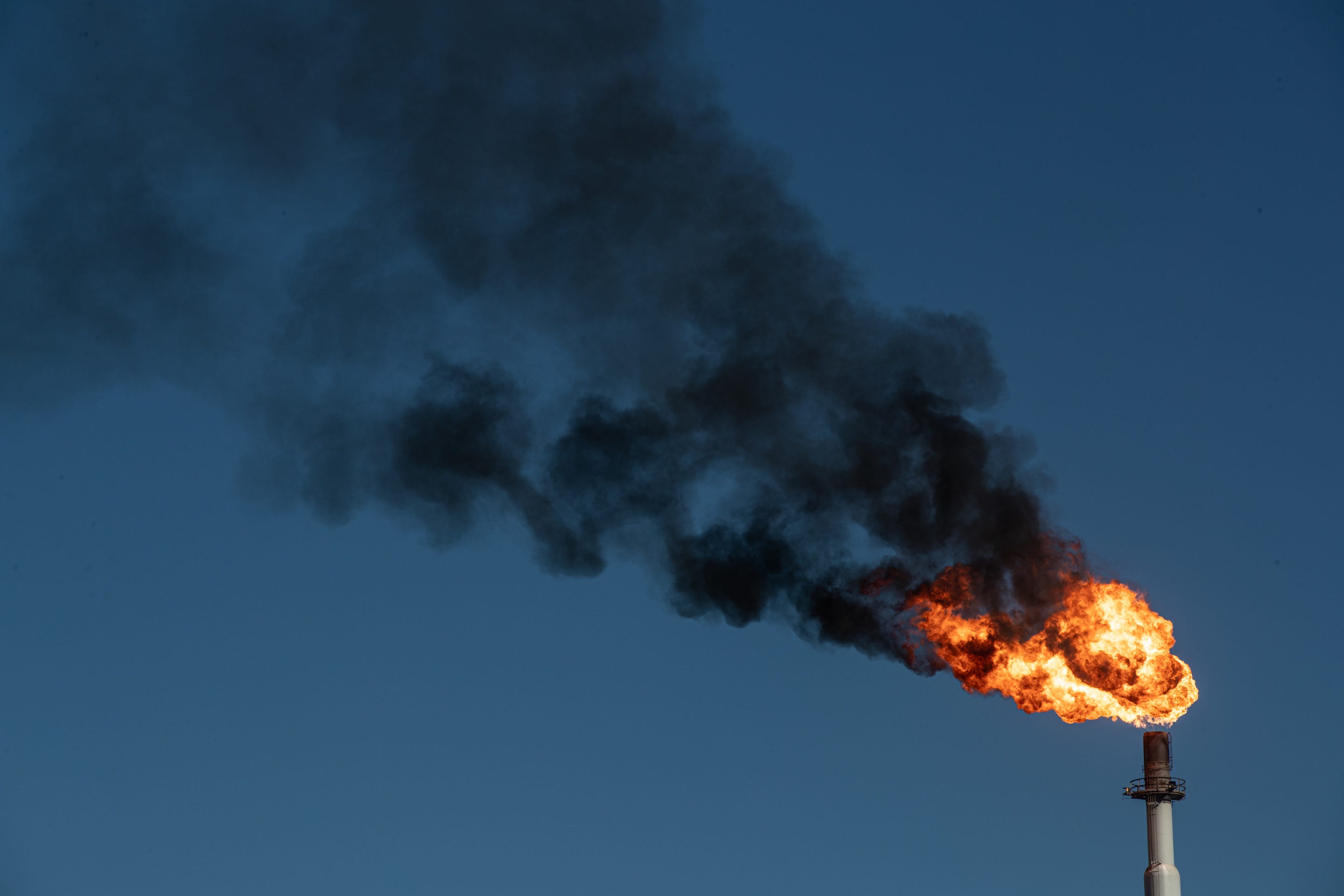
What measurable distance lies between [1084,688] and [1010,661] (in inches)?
129

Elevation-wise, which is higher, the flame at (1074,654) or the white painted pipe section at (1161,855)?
the flame at (1074,654)

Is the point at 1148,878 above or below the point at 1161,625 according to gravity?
below

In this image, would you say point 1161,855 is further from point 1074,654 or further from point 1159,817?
point 1074,654

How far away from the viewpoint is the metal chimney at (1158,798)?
108 m

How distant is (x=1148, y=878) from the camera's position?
108312 millimetres

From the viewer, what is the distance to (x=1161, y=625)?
354 ft

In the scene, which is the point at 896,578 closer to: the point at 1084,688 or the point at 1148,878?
the point at 1084,688

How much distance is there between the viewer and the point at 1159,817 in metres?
109

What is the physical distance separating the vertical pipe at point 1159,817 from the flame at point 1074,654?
1006 mm

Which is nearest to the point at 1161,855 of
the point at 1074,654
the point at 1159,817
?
the point at 1159,817

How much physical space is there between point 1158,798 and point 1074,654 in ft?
23.3

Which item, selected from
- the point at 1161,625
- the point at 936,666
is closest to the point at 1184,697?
the point at 1161,625

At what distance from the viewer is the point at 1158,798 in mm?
108750

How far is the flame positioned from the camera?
108 metres
